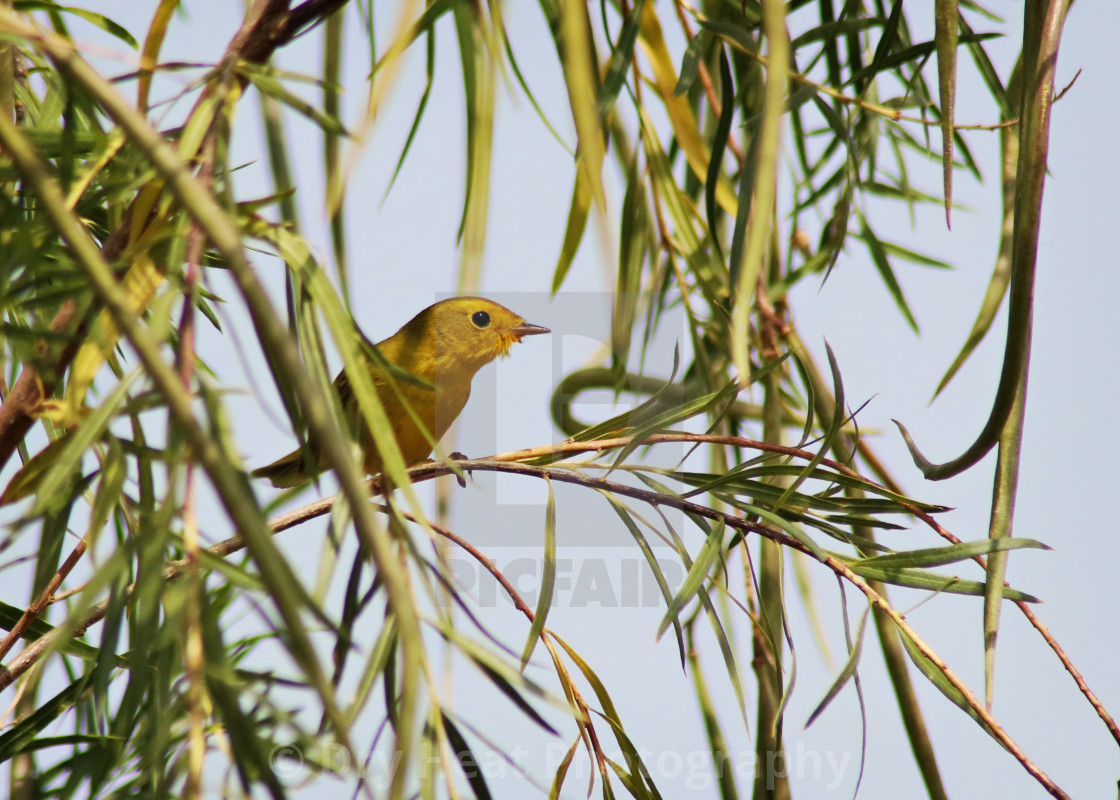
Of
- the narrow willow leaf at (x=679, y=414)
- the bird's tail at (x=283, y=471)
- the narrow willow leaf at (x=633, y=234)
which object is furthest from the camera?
the bird's tail at (x=283, y=471)

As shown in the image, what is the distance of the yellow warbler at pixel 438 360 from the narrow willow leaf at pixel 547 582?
85 cm

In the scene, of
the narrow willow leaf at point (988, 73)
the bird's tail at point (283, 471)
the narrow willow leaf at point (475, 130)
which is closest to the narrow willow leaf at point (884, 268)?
the narrow willow leaf at point (988, 73)

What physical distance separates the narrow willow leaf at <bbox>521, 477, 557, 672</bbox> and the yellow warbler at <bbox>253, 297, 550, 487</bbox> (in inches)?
33.5

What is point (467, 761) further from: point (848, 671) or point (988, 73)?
point (988, 73)

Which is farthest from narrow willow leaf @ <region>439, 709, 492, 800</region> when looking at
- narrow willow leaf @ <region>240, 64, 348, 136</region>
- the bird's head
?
the bird's head

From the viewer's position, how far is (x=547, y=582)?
0.87 m

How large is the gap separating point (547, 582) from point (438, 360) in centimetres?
111

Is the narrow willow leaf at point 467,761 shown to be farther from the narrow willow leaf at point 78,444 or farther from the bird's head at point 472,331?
the bird's head at point 472,331

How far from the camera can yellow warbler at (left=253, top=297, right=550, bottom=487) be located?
180 centimetres

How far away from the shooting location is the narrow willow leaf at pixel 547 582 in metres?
0.82

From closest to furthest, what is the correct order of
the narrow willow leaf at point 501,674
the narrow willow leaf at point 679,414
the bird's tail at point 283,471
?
1. the narrow willow leaf at point 501,674
2. the narrow willow leaf at point 679,414
3. the bird's tail at point 283,471

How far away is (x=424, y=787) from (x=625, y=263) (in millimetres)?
723

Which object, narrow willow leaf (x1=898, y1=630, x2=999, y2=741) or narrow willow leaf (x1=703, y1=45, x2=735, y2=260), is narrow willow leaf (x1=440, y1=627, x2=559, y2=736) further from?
narrow willow leaf (x1=703, y1=45, x2=735, y2=260)

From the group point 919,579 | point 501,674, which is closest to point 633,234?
point 919,579
